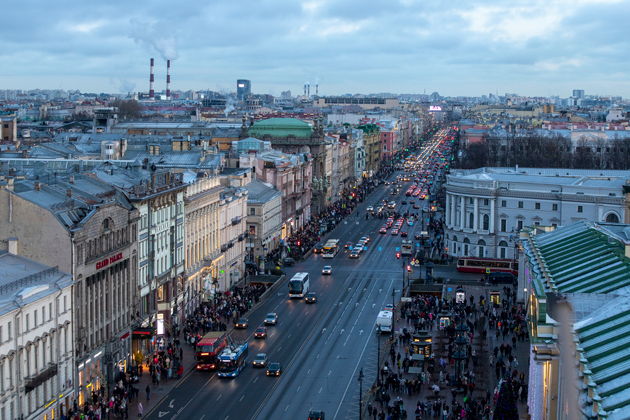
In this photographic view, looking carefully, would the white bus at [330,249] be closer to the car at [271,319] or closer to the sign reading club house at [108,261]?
the car at [271,319]

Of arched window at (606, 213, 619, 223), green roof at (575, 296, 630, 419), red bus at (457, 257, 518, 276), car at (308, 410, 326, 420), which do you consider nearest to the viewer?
green roof at (575, 296, 630, 419)

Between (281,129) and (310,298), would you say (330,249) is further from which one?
(281,129)

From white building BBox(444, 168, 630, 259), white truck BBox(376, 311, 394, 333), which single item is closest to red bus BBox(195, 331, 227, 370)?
white truck BBox(376, 311, 394, 333)

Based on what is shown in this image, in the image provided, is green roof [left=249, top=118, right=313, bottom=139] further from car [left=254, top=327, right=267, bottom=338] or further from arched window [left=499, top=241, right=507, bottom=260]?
car [left=254, top=327, right=267, bottom=338]

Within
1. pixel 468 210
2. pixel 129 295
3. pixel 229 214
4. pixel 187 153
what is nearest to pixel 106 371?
pixel 129 295

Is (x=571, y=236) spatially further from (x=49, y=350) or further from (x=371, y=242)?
Result: (x=371, y=242)

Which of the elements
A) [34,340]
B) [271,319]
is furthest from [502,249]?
[34,340]
